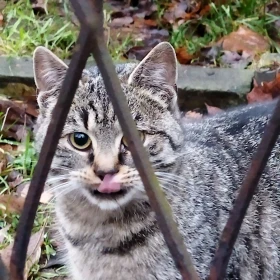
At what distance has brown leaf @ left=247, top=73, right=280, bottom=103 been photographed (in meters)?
2.93

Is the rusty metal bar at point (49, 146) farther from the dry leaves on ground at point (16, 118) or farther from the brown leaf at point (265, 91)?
A: the brown leaf at point (265, 91)

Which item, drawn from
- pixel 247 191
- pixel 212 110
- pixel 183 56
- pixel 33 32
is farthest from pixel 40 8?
pixel 247 191

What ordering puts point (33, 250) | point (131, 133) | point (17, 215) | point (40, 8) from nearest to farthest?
point (131, 133), point (33, 250), point (17, 215), point (40, 8)

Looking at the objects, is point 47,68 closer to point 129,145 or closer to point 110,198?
point 110,198

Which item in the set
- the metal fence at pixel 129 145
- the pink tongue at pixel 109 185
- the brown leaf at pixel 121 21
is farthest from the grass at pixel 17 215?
the brown leaf at pixel 121 21

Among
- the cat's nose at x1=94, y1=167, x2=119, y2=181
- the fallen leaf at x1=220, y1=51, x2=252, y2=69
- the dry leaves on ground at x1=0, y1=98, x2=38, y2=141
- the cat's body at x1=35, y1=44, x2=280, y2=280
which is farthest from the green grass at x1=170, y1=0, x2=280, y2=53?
the cat's nose at x1=94, y1=167, x2=119, y2=181

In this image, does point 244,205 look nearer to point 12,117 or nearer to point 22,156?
point 22,156

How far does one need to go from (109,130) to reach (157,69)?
26 centimetres

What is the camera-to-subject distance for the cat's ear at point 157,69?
1726mm

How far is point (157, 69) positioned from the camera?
1756 millimetres

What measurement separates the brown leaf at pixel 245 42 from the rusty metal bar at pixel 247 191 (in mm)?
2896

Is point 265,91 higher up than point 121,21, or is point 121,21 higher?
point 121,21

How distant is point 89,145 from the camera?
1639 millimetres

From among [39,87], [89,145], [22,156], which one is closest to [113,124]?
[89,145]
